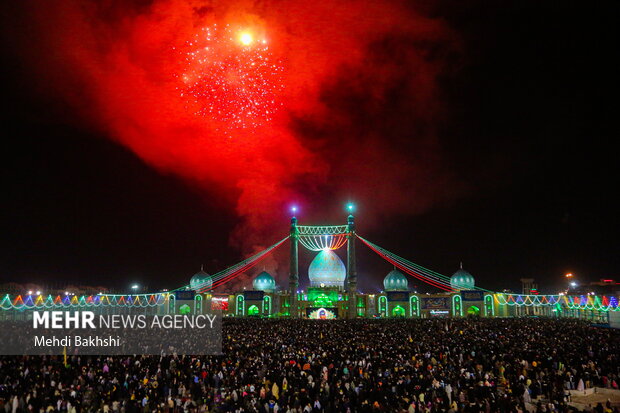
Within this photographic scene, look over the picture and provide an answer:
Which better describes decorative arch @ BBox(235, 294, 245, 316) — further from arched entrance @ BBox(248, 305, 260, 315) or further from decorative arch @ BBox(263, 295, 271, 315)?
decorative arch @ BBox(263, 295, 271, 315)

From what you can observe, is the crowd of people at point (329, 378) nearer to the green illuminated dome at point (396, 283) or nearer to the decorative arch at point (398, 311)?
the decorative arch at point (398, 311)

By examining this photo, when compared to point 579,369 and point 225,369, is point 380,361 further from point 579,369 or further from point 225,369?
point 579,369

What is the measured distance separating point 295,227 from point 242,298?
38.5ft

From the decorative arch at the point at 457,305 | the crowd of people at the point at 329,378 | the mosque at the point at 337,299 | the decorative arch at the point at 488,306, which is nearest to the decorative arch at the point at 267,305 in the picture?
the mosque at the point at 337,299

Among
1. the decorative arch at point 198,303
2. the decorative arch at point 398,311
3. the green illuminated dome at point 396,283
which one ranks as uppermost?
the green illuminated dome at point 396,283

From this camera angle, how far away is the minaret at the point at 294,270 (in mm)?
60509

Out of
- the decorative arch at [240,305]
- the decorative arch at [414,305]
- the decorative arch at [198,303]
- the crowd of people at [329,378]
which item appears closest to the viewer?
the crowd of people at [329,378]

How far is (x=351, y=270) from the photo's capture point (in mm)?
62125

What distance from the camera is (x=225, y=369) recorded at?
18688 millimetres

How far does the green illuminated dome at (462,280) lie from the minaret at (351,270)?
14927 mm

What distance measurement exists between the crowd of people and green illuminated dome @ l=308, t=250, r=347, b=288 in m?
41.1

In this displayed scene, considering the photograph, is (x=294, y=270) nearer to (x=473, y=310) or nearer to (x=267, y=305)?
(x=267, y=305)

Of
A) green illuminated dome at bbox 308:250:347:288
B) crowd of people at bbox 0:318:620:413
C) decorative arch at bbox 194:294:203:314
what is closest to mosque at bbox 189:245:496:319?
green illuminated dome at bbox 308:250:347:288

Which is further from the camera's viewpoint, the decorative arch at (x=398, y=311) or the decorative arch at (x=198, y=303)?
the decorative arch at (x=198, y=303)
